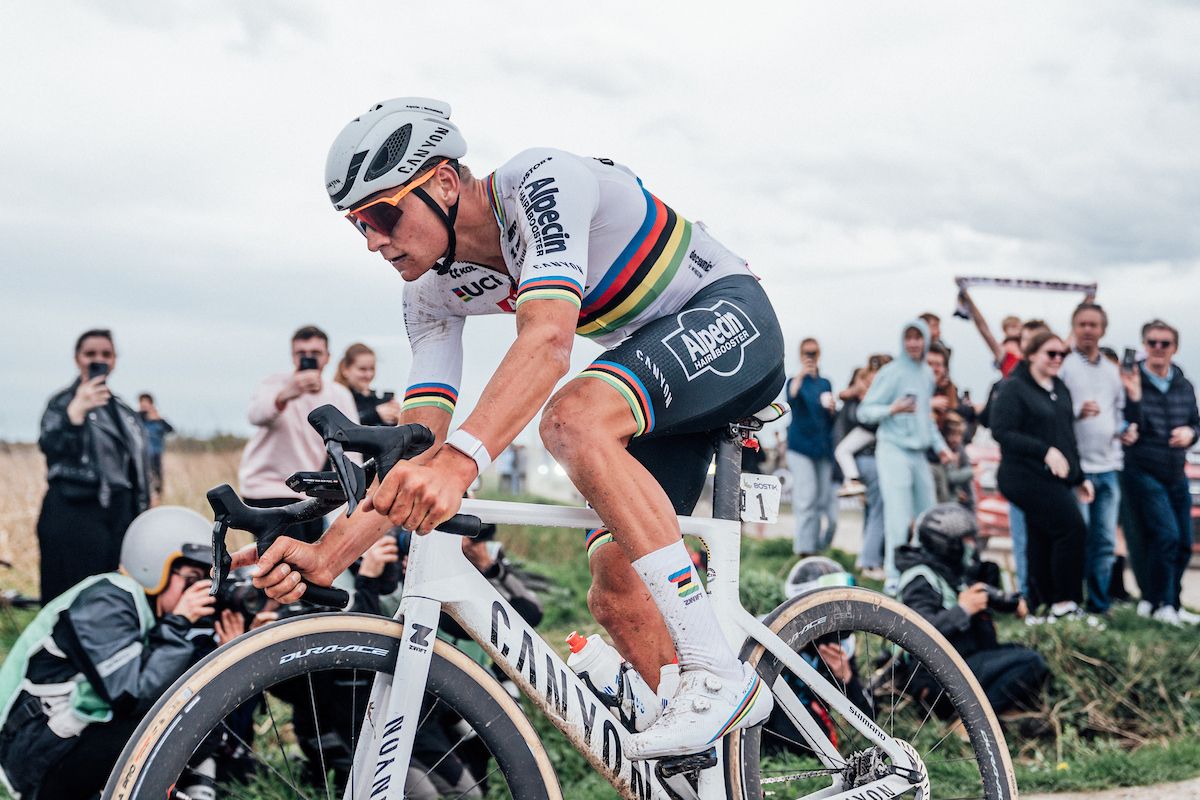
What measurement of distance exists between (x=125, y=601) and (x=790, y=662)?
2.41 metres

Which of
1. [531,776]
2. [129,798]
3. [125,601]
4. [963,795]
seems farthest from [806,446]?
[129,798]

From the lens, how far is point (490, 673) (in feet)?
9.52

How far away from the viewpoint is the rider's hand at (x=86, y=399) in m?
6.16

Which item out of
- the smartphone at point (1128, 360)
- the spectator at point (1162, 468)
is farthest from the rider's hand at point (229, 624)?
the smartphone at point (1128, 360)

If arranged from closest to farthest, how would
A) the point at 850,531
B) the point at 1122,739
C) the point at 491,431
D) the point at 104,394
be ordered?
the point at 491,431, the point at 1122,739, the point at 104,394, the point at 850,531

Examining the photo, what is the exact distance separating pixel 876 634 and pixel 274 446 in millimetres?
4127

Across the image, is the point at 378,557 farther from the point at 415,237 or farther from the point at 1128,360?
the point at 1128,360

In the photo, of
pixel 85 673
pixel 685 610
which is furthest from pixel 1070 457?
pixel 85 673

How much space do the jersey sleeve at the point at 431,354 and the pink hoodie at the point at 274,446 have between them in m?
3.24

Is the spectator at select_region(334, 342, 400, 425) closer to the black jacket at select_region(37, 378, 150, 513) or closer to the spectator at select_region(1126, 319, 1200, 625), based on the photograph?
the black jacket at select_region(37, 378, 150, 513)

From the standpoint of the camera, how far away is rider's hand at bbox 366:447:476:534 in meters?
2.14

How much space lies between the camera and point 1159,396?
8320mm

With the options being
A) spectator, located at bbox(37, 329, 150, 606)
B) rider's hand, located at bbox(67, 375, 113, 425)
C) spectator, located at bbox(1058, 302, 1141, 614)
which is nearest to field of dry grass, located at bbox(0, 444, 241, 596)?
spectator, located at bbox(37, 329, 150, 606)

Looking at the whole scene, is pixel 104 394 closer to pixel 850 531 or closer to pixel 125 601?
pixel 125 601
